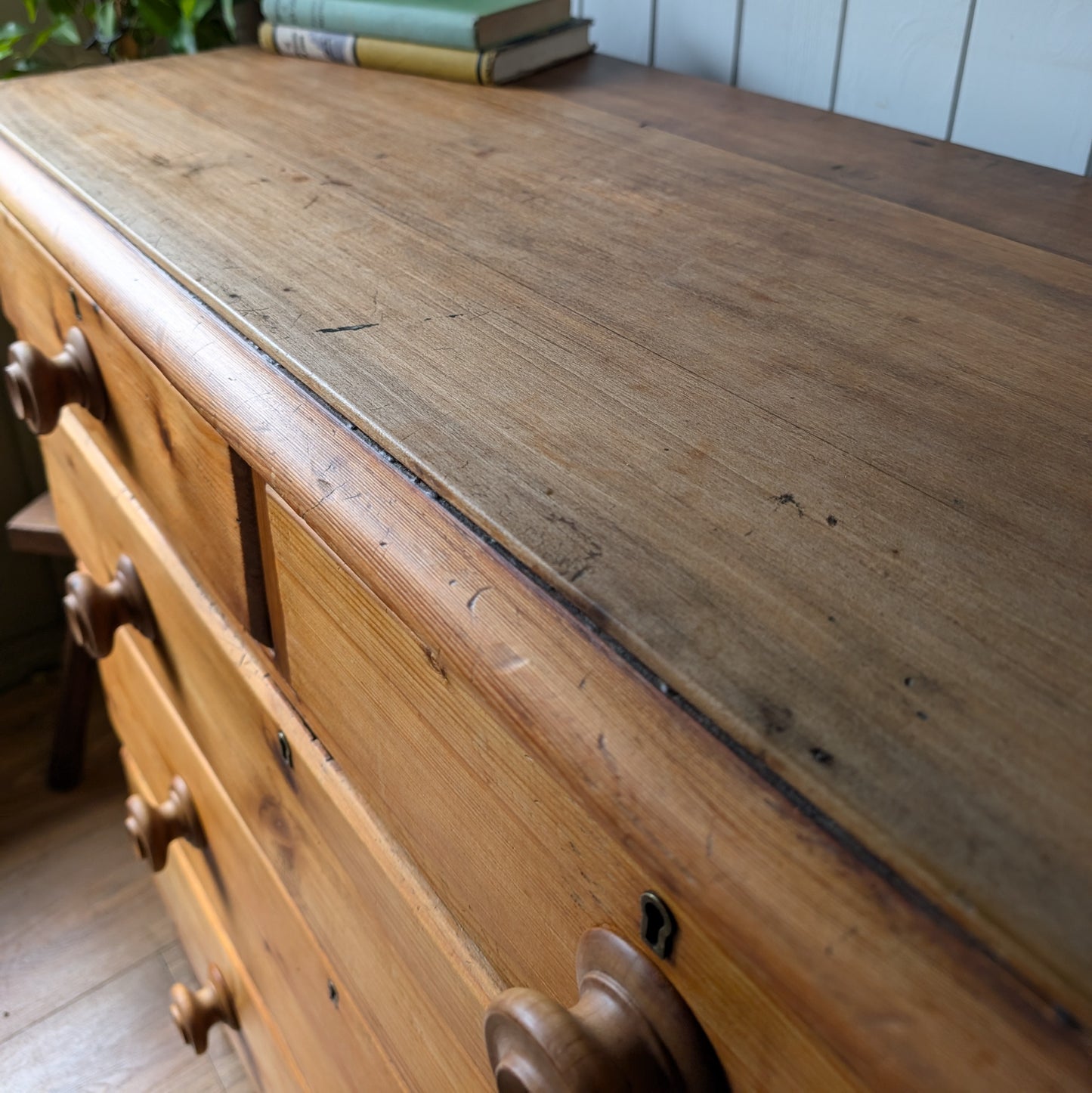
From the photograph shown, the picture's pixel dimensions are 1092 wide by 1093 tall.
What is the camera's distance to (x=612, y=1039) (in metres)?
0.27

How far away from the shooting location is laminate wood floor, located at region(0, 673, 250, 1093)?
1.02 metres

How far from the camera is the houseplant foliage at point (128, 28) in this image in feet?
2.96

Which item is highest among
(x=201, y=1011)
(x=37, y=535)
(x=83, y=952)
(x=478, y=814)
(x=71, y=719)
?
(x=478, y=814)

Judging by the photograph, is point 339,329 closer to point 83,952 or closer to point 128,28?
point 128,28

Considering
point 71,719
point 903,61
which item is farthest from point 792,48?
point 71,719

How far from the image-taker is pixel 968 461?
0.33m

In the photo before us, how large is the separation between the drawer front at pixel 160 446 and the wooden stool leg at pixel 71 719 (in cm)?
64

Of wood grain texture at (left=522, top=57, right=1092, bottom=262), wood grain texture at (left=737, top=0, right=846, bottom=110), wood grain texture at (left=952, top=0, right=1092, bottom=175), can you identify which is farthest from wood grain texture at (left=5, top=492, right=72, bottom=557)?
wood grain texture at (left=952, top=0, right=1092, bottom=175)

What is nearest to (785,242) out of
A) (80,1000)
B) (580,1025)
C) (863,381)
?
(863,381)

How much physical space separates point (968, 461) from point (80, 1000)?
109cm

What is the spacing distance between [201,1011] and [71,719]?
1.81 feet

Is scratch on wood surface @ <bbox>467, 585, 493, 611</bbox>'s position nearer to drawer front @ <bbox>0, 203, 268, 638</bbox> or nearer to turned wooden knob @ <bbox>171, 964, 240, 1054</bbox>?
drawer front @ <bbox>0, 203, 268, 638</bbox>

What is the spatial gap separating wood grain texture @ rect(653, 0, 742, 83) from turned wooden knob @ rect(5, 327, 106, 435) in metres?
Answer: 0.50

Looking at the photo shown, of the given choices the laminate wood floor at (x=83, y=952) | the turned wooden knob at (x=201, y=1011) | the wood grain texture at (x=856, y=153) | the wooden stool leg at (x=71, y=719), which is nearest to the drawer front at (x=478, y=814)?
the wood grain texture at (x=856, y=153)
